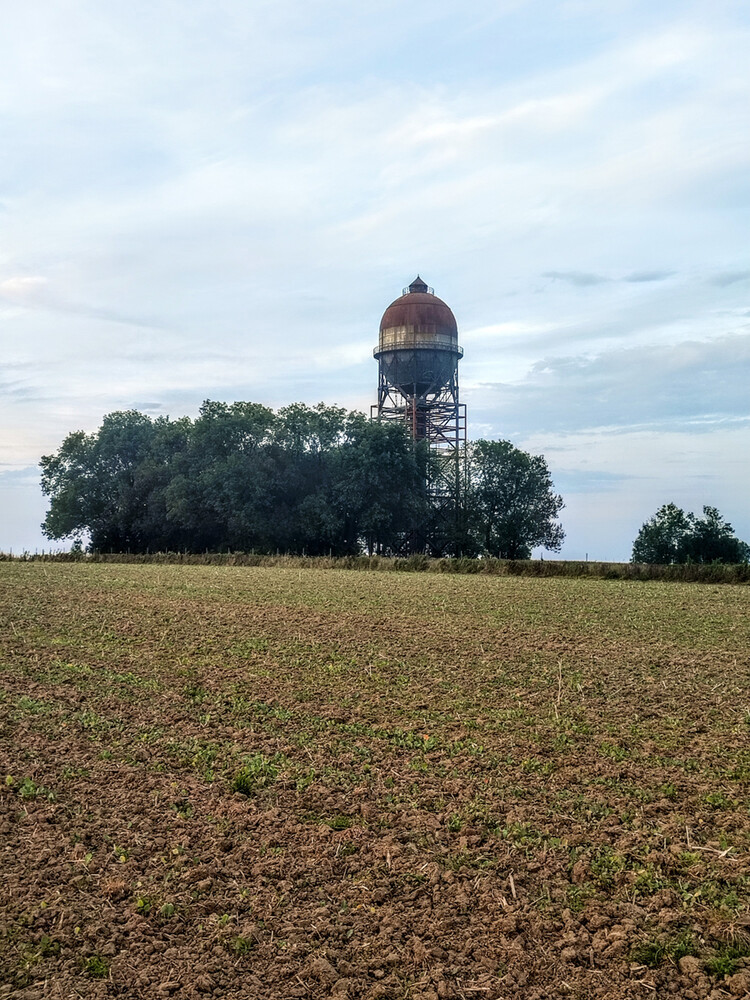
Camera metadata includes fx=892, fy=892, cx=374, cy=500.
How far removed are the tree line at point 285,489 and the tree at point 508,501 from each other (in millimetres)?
81

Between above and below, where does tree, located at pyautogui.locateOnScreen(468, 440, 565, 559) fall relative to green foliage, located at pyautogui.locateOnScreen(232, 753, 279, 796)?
above

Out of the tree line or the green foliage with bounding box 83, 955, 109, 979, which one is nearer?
the green foliage with bounding box 83, 955, 109, 979

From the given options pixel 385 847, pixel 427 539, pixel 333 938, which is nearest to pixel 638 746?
pixel 385 847

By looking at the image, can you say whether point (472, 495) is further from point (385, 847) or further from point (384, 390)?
point (385, 847)

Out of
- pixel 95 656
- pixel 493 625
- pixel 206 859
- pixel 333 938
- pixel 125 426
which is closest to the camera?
pixel 333 938

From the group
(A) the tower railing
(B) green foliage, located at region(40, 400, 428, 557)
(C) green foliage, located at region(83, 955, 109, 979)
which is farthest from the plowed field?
(A) the tower railing

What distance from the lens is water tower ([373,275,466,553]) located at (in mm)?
64688

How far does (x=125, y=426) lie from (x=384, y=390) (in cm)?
1966

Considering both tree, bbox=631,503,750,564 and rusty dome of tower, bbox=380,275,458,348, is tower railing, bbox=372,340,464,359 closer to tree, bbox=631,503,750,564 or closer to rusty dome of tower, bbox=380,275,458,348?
rusty dome of tower, bbox=380,275,458,348

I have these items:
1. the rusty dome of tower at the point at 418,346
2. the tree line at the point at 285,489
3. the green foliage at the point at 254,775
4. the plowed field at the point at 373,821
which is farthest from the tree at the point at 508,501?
the green foliage at the point at 254,775

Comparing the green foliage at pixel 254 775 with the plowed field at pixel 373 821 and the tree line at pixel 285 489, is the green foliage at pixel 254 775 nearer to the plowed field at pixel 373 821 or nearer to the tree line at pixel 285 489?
the plowed field at pixel 373 821

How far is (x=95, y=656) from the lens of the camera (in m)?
15.9

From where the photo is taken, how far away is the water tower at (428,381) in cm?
6469

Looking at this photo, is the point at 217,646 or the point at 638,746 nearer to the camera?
the point at 638,746
